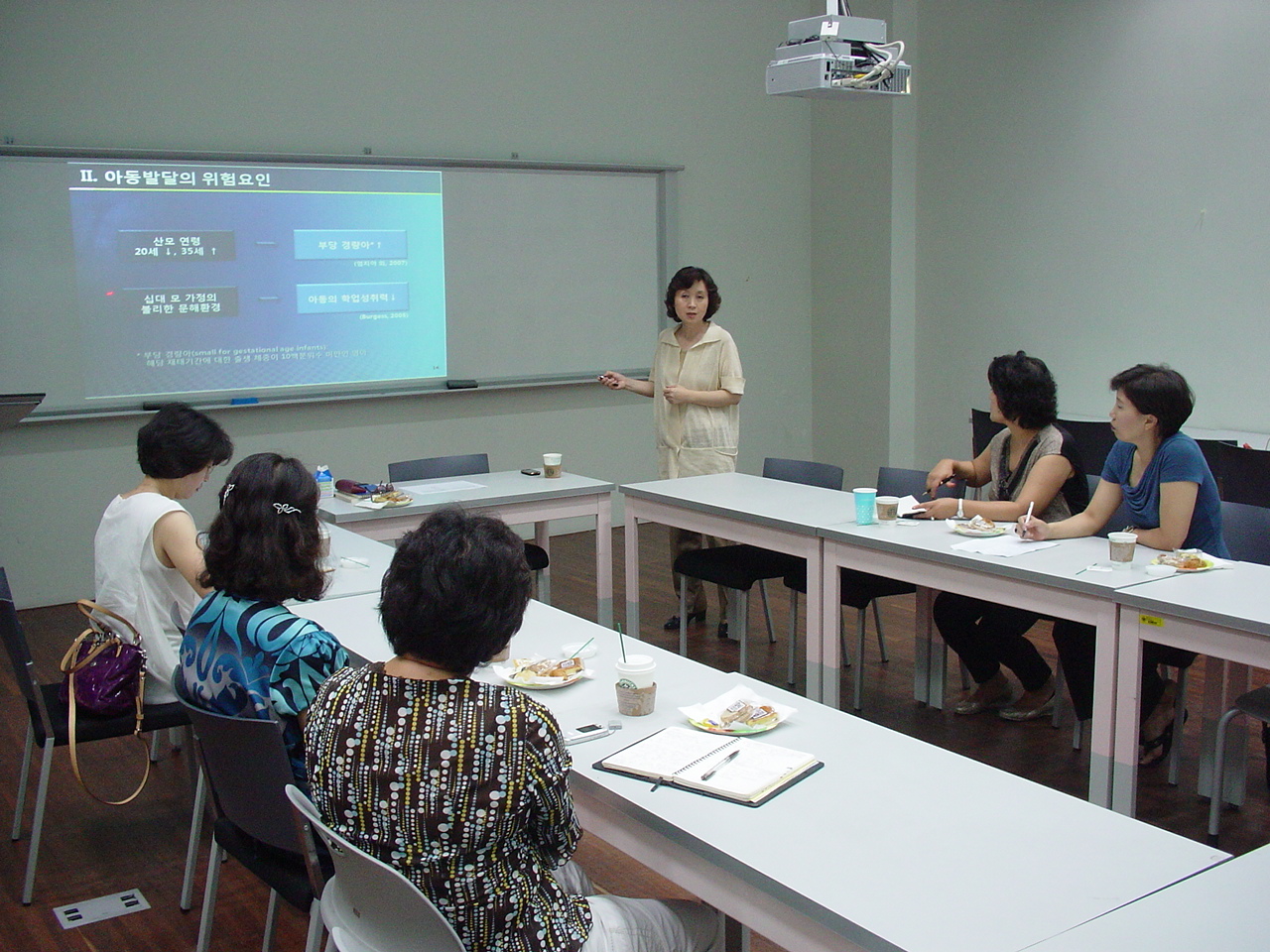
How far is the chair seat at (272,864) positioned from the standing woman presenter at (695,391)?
2847mm

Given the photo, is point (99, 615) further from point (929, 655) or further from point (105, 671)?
point (929, 655)

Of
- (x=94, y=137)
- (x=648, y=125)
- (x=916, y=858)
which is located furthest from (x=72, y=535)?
(x=916, y=858)

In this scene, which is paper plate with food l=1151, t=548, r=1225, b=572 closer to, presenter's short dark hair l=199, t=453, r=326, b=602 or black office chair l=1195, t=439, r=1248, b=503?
black office chair l=1195, t=439, r=1248, b=503

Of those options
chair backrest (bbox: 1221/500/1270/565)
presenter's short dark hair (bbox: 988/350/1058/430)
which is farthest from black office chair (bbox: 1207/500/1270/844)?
presenter's short dark hair (bbox: 988/350/1058/430)

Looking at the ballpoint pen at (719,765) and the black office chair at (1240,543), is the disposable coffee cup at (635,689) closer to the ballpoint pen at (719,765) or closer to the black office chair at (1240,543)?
the ballpoint pen at (719,765)

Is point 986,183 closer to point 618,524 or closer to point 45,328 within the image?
point 618,524

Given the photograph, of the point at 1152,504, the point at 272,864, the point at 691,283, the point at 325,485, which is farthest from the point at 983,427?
the point at 272,864

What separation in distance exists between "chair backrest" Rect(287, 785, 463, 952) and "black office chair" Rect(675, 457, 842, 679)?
8.40 ft

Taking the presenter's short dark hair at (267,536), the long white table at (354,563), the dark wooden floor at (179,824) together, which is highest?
the presenter's short dark hair at (267,536)

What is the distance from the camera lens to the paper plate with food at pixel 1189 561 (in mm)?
3027

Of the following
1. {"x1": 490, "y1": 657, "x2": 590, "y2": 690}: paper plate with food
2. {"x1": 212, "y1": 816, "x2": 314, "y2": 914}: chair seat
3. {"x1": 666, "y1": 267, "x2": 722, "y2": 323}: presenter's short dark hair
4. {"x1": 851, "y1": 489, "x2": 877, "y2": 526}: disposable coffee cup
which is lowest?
{"x1": 212, "y1": 816, "x2": 314, "y2": 914}: chair seat

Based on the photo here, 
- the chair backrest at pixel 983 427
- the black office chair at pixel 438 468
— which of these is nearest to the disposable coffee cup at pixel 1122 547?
the black office chair at pixel 438 468

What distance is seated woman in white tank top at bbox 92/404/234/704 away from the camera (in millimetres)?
2965

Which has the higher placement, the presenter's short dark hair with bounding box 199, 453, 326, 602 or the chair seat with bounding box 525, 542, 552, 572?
the presenter's short dark hair with bounding box 199, 453, 326, 602
